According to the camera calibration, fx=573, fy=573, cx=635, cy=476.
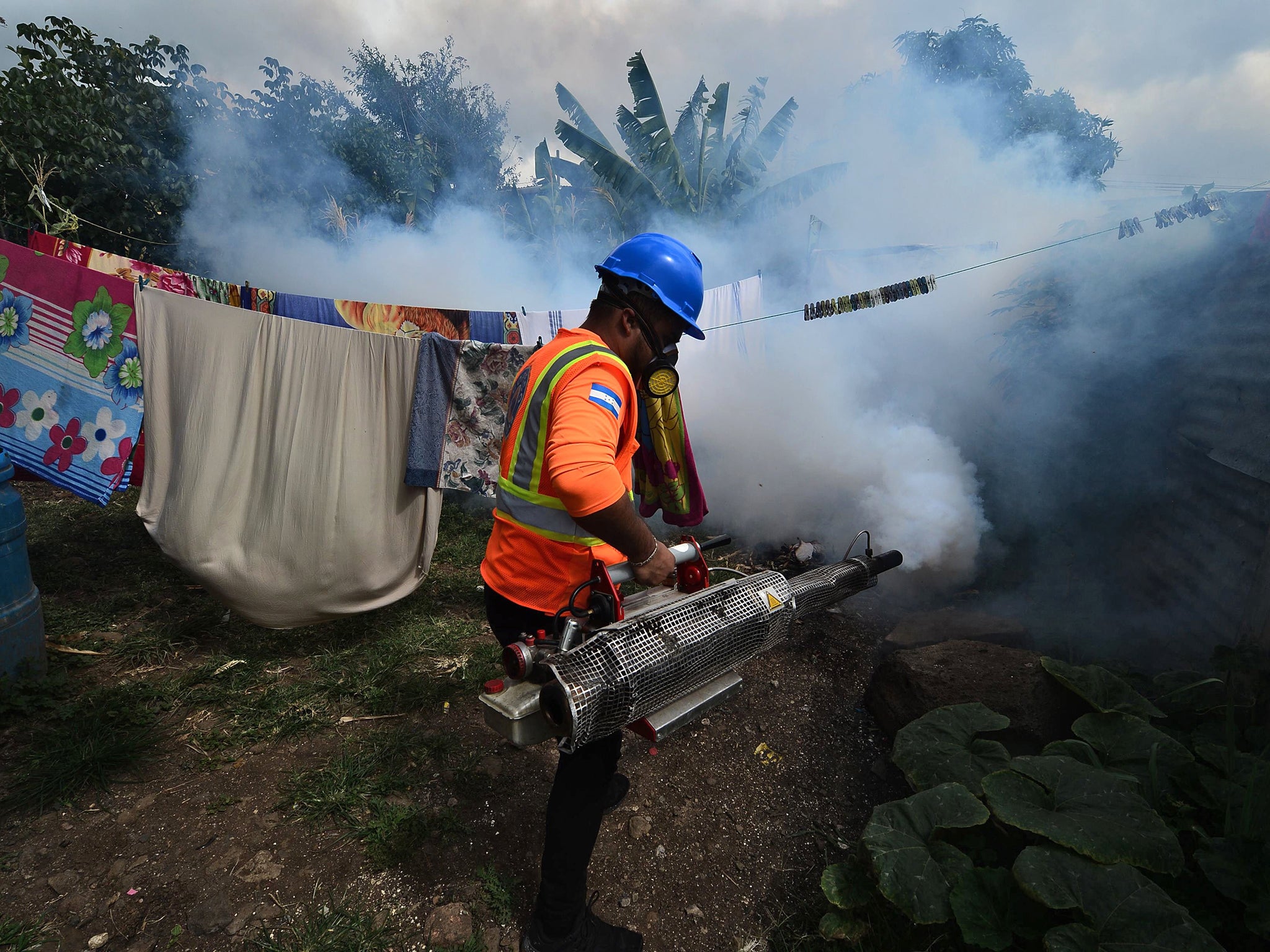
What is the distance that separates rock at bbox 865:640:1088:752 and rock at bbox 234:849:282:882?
2.89 m

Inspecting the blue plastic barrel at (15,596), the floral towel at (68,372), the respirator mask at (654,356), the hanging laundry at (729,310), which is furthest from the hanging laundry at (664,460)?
the hanging laundry at (729,310)

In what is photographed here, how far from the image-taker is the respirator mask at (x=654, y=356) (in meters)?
1.86

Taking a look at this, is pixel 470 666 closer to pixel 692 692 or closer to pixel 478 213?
pixel 692 692

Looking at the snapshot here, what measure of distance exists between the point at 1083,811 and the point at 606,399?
2043 millimetres

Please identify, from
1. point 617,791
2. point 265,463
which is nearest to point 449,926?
point 617,791

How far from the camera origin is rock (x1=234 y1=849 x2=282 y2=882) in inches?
85.6

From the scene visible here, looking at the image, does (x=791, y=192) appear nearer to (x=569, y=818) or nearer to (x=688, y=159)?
(x=688, y=159)

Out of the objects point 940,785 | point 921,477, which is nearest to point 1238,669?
point 940,785

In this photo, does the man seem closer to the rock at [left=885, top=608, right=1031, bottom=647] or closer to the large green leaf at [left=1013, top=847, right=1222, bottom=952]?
the large green leaf at [left=1013, top=847, right=1222, bottom=952]

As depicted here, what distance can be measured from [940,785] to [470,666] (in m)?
2.61

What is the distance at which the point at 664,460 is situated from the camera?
3.52m

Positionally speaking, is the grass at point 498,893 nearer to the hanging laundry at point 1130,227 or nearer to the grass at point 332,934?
the grass at point 332,934

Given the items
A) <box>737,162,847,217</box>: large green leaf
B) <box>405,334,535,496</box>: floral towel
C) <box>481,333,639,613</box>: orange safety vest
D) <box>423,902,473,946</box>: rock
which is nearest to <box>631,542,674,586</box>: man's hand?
Answer: <box>481,333,639,613</box>: orange safety vest

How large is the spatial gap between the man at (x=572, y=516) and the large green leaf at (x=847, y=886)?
2.27 ft
